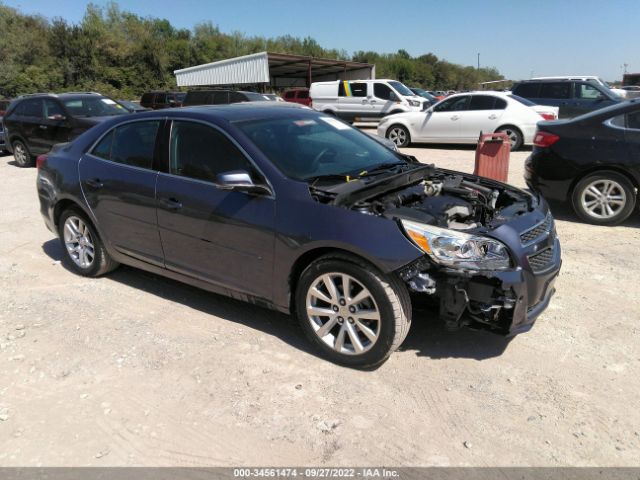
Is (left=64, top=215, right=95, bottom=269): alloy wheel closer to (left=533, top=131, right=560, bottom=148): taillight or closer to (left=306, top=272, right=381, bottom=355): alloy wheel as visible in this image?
(left=306, top=272, right=381, bottom=355): alloy wheel

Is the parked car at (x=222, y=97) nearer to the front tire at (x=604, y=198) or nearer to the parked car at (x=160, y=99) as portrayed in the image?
the parked car at (x=160, y=99)

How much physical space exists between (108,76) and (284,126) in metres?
47.1

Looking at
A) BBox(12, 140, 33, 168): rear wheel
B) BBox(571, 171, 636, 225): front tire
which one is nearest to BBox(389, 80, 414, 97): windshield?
BBox(12, 140, 33, 168): rear wheel

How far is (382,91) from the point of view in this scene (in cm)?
1894

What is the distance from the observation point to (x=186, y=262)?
3.92m

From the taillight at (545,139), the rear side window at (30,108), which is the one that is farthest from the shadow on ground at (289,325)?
the rear side window at (30,108)

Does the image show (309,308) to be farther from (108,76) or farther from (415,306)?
(108,76)

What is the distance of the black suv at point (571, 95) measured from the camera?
46.1 feet

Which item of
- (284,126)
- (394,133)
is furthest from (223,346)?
(394,133)

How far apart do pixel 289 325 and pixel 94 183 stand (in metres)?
2.20

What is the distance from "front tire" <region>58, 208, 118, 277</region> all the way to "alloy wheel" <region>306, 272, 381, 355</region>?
244 centimetres

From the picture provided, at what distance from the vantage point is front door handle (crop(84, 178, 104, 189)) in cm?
439

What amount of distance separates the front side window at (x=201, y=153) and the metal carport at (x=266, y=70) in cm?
2998

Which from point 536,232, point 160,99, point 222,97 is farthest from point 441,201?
point 160,99
